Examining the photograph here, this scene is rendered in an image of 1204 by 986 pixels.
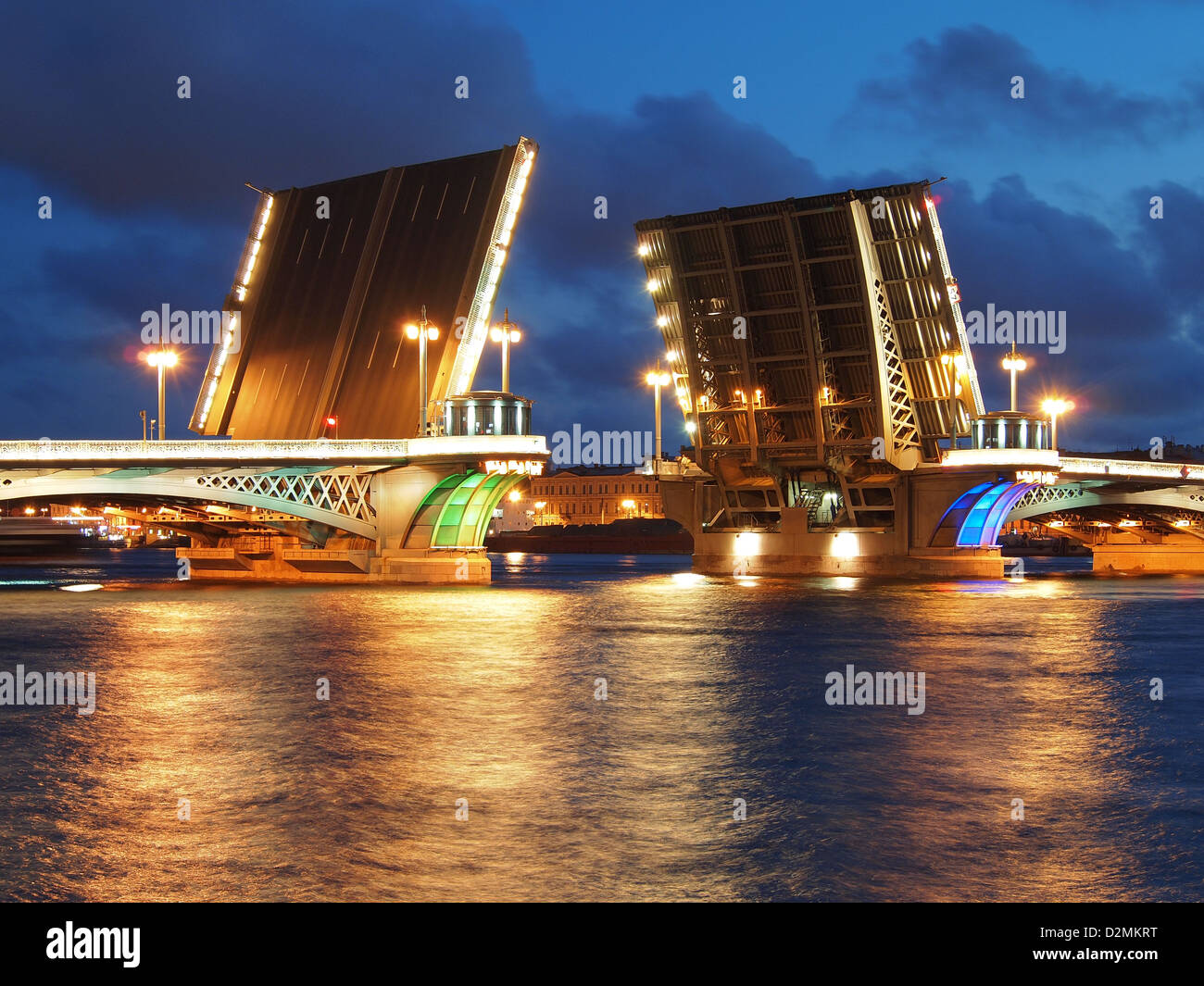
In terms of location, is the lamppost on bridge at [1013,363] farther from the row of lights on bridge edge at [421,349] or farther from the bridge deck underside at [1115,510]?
the row of lights on bridge edge at [421,349]

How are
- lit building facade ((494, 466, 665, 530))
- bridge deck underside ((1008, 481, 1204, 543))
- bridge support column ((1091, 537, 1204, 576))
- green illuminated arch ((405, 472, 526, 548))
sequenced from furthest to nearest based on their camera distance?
Result: lit building facade ((494, 466, 665, 530)) < bridge support column ((1091, 537, 1204, 576)) < bridge deck underside ((1008, 481, 1204, 543)) < green illuminated arch ((405, 472, 526, 548))

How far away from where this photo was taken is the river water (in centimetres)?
805

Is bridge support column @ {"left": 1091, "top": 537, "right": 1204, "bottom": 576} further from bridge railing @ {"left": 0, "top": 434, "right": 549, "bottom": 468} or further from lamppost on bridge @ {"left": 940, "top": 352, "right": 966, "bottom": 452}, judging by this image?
bridge railing @ {"left": 0, "top": 434, "right": 549, "bottom": 468}

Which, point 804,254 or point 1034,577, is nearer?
point 804,254

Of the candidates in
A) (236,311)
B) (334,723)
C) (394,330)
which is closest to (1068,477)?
(394,330)

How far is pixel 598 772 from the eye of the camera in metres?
11.5

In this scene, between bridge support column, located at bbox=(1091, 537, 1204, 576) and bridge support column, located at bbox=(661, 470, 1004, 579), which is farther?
bridge support column, located at bbox=(1091, 537, 1204, 576)

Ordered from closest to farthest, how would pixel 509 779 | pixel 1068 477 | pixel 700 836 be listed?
pixel 700 836 < pixel 509 779 < pixel 1068 477

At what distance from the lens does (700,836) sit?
9039mm

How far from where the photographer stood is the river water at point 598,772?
26.4 ft

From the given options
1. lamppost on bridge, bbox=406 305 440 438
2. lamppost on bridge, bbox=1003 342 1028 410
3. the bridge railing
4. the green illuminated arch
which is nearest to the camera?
A: the bridge railing

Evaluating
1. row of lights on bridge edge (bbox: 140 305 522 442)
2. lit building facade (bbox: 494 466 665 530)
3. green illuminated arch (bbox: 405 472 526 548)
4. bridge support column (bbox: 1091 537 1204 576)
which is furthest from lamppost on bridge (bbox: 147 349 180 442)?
lit building facade (bbox: 494 466 665 530)
